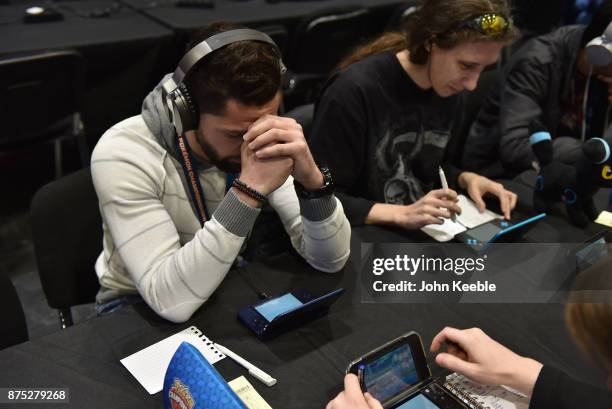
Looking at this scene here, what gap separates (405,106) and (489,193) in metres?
0.35

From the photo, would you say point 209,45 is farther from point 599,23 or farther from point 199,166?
point 599,23

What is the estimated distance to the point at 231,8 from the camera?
3.39m

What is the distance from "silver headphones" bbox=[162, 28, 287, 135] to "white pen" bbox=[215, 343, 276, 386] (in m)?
0.45

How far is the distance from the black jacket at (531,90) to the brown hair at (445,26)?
0.43m

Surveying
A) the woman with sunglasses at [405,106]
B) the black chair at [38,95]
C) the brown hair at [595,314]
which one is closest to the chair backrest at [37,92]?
the black chair at [38,95]

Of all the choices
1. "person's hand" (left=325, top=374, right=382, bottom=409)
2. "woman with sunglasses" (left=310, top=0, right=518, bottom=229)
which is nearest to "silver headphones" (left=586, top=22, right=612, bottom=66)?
"woman with sunglasses" (left=310, top=0, right=518, bottom=229)

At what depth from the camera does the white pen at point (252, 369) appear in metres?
1.04

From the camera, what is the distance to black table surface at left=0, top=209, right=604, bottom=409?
1026 mm

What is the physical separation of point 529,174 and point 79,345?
141 cm

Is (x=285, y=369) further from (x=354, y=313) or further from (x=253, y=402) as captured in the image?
(x=354, y=313)

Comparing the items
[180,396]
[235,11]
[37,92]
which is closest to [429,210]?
[180,396]

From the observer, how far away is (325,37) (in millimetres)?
3076

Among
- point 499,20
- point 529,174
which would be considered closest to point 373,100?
point 499,20

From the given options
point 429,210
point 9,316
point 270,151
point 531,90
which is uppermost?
point 270,151
